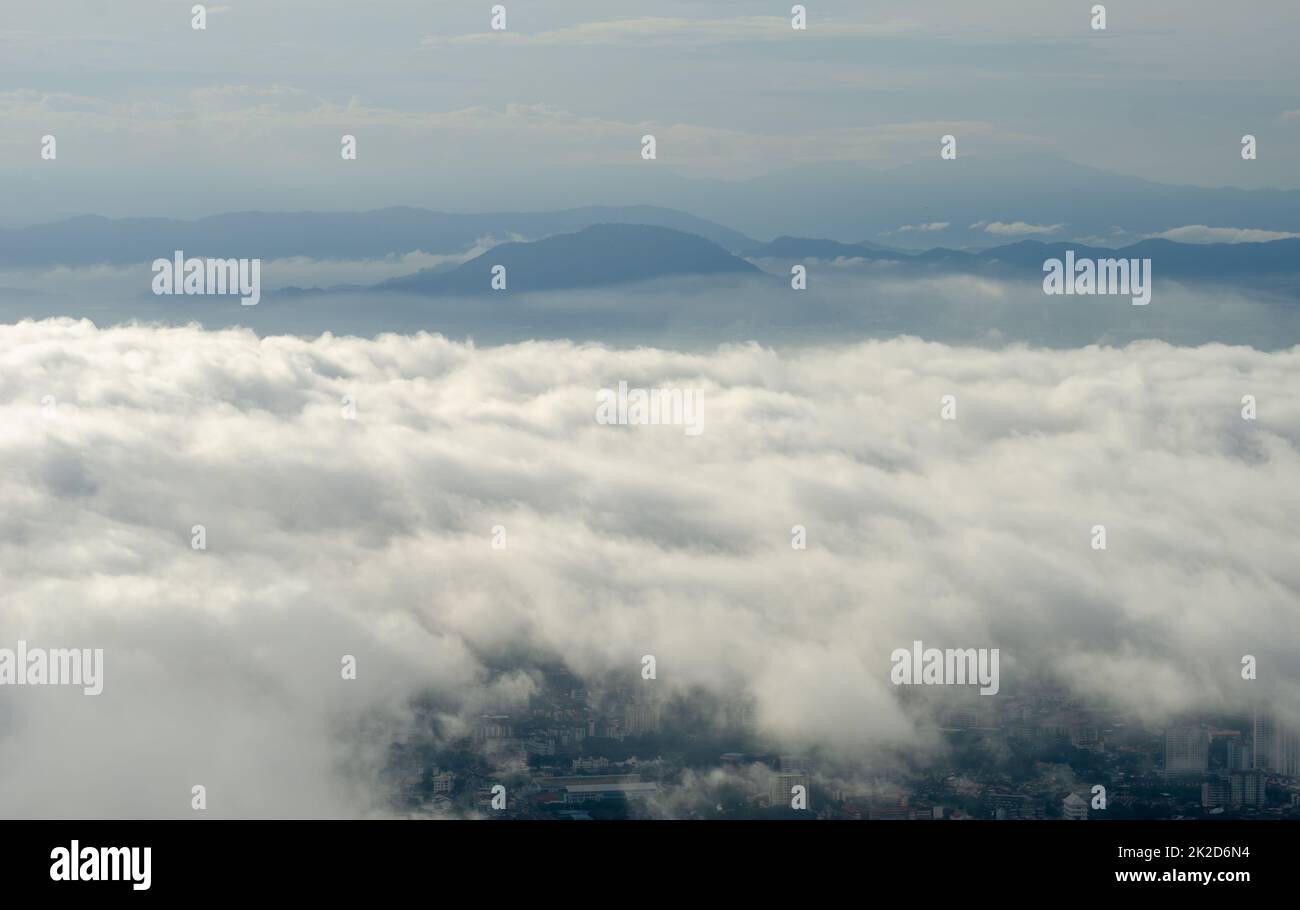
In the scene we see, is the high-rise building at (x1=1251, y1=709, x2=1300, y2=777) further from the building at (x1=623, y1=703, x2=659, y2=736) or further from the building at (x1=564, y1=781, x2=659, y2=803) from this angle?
the building at (x1=564, y1=781, x2=659, y2=803)

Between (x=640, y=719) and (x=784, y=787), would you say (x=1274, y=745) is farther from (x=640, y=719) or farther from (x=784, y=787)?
(x=640, y=719)

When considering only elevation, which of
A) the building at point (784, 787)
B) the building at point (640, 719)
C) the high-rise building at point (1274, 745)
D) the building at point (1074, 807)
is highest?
the building at point (640, 719)

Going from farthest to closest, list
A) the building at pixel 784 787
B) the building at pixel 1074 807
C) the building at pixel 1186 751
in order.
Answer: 1. the building at pixel 1186 751
2. the building at pixel 784 787
3. the building at pixel 1074 807

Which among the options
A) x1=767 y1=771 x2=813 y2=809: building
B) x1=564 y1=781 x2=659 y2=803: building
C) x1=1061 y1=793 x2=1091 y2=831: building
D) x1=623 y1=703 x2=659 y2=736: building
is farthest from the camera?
x1=623 y1=703 x2=659 y2=736: building

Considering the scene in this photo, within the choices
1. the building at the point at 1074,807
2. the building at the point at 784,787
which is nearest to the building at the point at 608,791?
the building at the point at 784,787

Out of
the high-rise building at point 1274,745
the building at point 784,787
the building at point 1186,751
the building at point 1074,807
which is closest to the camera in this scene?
the building at point 1074,807

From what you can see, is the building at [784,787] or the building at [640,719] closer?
the building at [784,787]

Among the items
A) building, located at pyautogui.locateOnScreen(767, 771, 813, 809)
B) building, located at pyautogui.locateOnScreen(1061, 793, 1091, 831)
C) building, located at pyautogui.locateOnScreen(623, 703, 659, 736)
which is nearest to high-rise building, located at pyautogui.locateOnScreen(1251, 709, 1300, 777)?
building, located at pyautogui.locateOnScreen(1061, 793, 1091, 831)

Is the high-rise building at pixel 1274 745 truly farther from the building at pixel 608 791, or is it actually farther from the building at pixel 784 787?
the building at pixel 608 791
